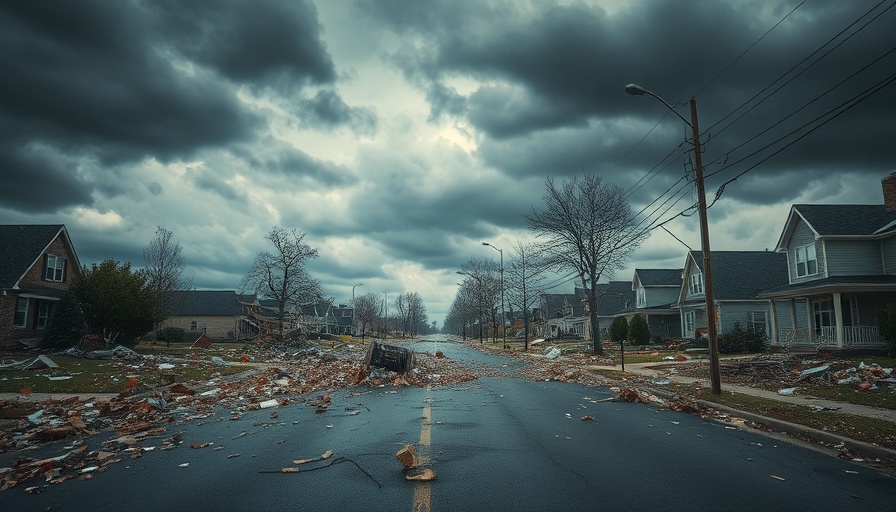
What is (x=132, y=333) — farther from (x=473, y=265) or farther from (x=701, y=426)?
(x=473, y=265)

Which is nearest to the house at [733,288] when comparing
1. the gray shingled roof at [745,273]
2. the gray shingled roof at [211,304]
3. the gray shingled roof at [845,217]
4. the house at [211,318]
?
the gray shingled roof at [745,273]

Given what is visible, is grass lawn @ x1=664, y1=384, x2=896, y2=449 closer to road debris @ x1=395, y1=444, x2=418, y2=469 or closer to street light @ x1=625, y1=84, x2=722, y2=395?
street light @ x1=625, y1=84, x2=722, y2=395

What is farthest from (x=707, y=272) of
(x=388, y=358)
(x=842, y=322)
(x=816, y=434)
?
(x=842, y=322)

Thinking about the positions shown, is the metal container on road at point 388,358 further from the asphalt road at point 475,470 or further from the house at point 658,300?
the house at point 658,300

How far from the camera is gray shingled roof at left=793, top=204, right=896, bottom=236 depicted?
28.2 metres

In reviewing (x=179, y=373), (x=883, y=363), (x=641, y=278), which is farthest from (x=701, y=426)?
(x=641, y=278)

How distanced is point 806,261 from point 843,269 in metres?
2.29

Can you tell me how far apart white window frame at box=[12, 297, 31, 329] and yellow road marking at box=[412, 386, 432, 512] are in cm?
3048

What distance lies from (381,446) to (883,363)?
65.1 feet

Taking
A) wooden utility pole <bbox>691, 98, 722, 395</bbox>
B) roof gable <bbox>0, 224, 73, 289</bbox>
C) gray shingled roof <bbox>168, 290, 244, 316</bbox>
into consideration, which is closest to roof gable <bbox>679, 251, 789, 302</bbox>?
wooden utility pole <bbox>691, 98, 722, 395</bbox>

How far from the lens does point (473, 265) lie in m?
87.2

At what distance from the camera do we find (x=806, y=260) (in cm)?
3039

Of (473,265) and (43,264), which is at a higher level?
(473,265)

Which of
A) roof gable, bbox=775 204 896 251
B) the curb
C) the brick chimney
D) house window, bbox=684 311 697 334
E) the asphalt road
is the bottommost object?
the curb
